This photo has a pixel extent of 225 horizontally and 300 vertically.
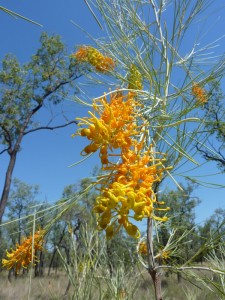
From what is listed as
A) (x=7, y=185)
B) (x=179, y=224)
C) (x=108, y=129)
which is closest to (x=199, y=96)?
(x=108, y=129)

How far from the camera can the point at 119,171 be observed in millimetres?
972

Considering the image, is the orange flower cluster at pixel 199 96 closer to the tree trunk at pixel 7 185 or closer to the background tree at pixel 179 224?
the background tree at pixel 179 224

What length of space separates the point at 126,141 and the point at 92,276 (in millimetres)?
1183

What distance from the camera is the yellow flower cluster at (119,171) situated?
0.85 metres

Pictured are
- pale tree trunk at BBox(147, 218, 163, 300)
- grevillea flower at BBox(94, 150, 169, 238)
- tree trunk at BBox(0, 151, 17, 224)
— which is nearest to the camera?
grevillea flower at BBox(94, 150, 169, 238)

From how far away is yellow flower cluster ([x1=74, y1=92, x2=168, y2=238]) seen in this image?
854 mm

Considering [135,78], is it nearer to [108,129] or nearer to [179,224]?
[108,129]

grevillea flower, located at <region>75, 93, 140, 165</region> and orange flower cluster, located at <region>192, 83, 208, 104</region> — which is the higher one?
orange flower cluster, located at <region>192, 83, 208, 104</region>

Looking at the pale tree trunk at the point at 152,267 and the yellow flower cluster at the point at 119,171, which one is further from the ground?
the yellow flower cluster at the point at 119,171

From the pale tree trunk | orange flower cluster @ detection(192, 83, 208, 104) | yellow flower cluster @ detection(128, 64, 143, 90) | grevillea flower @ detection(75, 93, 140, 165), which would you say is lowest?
the pale tree trunk

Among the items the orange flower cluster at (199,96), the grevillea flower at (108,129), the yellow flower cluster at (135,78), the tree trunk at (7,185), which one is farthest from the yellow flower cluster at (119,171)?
the tree trunk at (7,185)

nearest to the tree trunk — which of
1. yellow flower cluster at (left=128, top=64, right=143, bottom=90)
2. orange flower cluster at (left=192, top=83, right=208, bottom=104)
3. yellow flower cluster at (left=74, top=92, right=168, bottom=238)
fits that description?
yellow flower cluster at (left=128, top=64, right=143, bottom=90)

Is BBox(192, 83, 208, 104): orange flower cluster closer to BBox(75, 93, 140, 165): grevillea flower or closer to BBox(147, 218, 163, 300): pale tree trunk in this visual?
BBox(75, 93, 140, 165): grevillea flower

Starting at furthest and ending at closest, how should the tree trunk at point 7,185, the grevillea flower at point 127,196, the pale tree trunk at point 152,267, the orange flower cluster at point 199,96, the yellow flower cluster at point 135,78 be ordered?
the tree trunk at point 7,185, the yellow flower cluster at point 135,78, the pale tree trunk at point 152,267, the orange flower cluster at point 199,96, the grevillea flower at point 127,196
